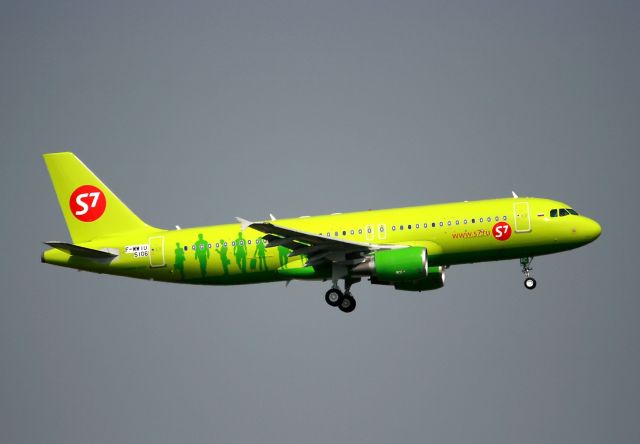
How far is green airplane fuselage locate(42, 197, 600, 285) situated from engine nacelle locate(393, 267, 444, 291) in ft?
7.89

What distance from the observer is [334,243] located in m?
51.7

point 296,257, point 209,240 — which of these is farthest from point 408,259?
point 209,240

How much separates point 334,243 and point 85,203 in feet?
52.9

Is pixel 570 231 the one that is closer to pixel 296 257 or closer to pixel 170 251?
pixel 296 257

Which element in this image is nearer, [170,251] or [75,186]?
[170,251]

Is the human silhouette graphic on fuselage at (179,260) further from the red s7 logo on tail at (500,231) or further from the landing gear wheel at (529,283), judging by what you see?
the landing gear wheel at (529,283)

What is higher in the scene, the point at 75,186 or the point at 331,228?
the point at 75,186

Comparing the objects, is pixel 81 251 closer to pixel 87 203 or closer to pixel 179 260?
pixel 87 203

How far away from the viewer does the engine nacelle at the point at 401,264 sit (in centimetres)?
5109

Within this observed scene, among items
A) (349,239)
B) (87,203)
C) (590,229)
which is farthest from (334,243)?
(87,203)

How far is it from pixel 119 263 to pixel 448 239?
1797 centimetres

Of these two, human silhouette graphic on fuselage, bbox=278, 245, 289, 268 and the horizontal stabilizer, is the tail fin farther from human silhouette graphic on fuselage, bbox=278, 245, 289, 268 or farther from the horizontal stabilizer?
human silhouette graphic on fuselage, bbox=278, 245, 289, 268

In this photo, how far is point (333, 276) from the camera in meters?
53.9

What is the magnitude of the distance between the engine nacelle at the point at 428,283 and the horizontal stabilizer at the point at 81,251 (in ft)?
52.1
